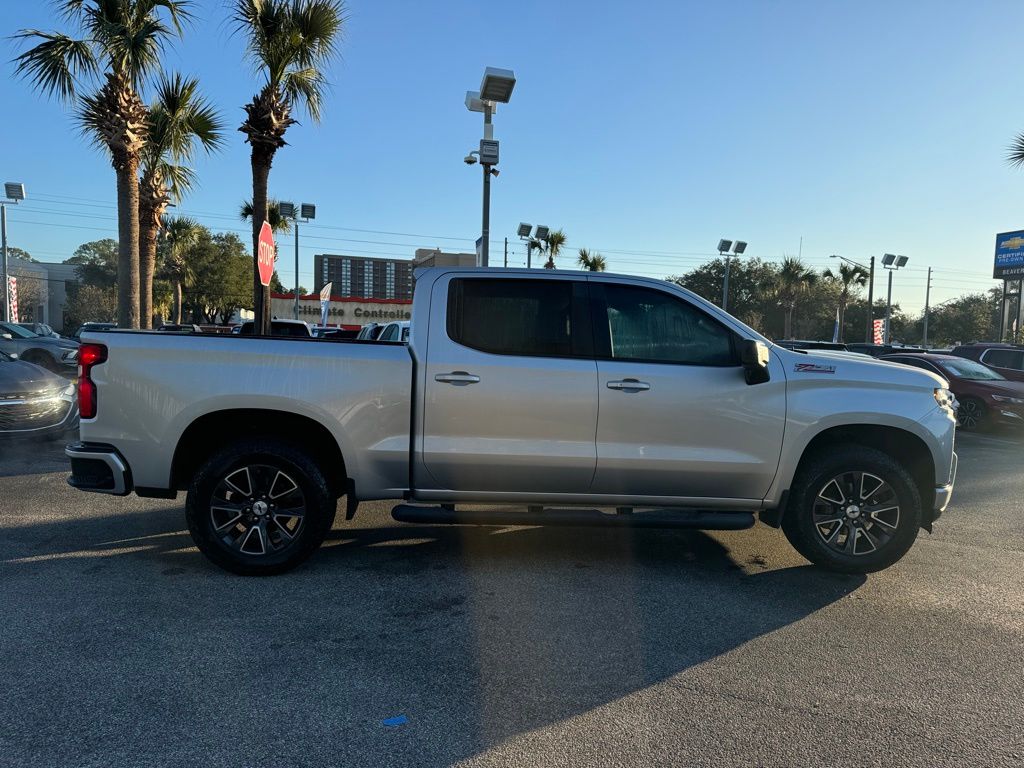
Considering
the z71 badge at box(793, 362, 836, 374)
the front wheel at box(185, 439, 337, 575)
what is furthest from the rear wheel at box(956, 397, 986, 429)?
the front wheel at box(185, 439, 337, 575)

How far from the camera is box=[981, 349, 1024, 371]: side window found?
15023 mm

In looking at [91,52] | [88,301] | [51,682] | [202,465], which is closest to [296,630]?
[51,682]

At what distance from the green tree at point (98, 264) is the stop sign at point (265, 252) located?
2431 inches

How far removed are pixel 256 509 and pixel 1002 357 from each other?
646 inches

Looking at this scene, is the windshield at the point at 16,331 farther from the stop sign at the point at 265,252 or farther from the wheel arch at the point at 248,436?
the wheel arch at the point at 248,436

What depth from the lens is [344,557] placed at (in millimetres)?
5121

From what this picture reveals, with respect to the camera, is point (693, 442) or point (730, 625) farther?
point (693, 442)

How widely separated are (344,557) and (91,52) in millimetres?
14085

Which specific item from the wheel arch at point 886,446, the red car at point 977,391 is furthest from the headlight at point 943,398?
the red car at point 977,391

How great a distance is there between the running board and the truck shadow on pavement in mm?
396

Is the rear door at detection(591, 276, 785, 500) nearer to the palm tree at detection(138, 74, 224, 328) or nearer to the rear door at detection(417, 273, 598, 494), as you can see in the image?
the rear door at detection(417, 273, 598, 494)

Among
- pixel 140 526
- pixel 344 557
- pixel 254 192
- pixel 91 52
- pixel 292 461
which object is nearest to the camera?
pixel 292 461

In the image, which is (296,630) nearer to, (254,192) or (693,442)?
(693,442)

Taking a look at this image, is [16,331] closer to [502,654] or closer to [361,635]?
[361,635]
